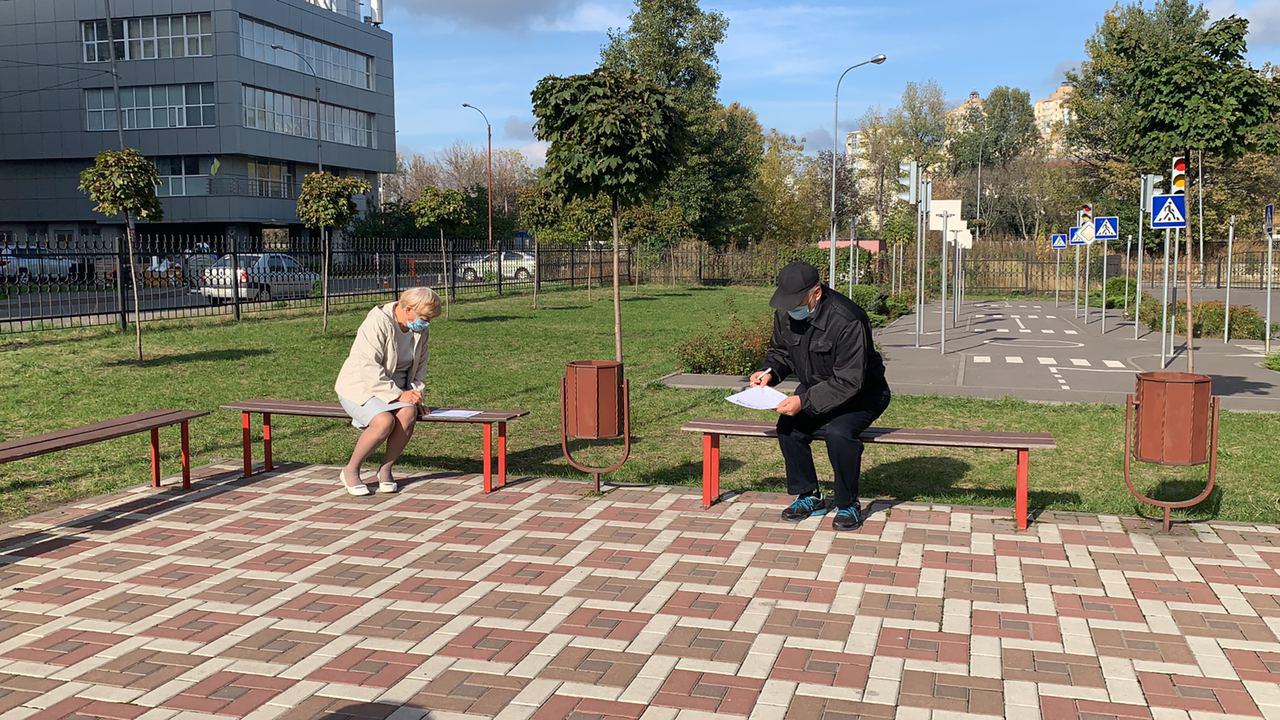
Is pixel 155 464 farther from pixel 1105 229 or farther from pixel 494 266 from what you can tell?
pixel 494 266

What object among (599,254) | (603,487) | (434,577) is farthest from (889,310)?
(434,577)

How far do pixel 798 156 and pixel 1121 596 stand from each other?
210 feet

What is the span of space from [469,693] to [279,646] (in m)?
1.04

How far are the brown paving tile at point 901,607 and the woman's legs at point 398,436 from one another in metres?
→ 3.41

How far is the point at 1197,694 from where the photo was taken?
4.11 meters

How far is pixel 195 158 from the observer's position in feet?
176

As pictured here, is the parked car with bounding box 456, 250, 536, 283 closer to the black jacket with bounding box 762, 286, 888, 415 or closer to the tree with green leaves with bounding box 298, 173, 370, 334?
the tree with green leaves with bounding box 298, 173, 370, 334

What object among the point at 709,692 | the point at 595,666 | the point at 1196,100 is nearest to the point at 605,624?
Result: the point at 595,666

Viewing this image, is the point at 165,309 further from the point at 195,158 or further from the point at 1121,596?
the point at 195,158

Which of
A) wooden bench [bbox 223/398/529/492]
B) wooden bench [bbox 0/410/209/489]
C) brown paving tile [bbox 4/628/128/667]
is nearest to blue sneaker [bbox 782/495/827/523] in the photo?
wooden bench [bbox 223/398/529/492]

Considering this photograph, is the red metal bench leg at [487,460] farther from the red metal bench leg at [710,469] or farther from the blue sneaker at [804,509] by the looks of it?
the blue sneaker at [804,509]

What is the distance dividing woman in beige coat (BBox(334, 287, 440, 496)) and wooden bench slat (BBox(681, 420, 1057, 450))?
1.97m

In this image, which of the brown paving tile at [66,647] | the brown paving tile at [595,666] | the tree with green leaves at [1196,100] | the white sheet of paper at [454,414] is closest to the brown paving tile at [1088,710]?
the brown paving tile at [595,666]

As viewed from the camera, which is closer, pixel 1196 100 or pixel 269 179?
pixel 1196 100
